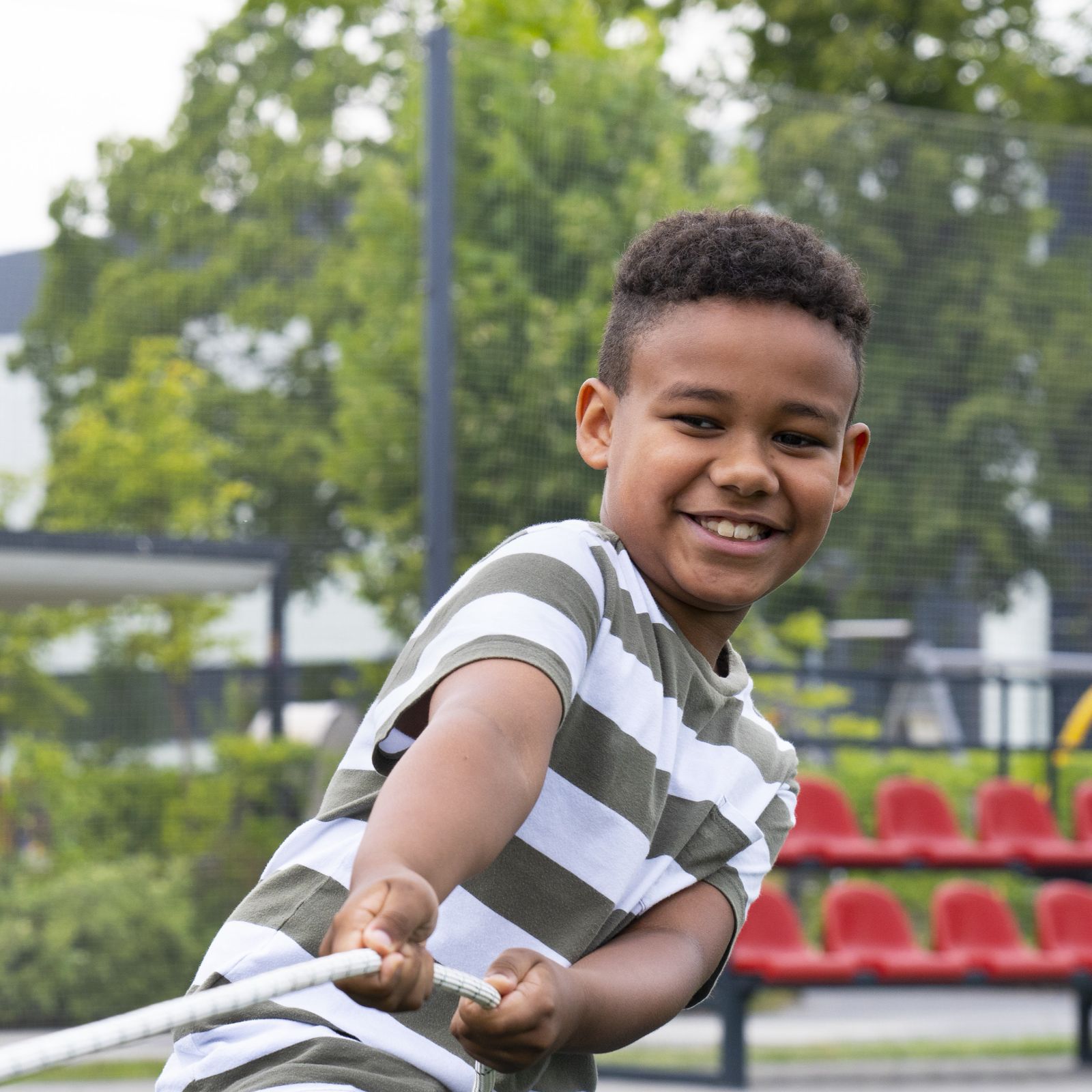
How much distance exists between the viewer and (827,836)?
6301 millimetres

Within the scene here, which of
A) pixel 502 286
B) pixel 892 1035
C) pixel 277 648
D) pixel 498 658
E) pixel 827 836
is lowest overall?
pixel 892 1035

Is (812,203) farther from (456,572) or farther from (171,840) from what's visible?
(171,840)

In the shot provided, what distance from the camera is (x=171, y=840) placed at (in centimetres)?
567

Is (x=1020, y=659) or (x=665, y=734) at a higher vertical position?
(x=665, y=734)

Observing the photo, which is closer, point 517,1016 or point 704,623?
point 517,1016

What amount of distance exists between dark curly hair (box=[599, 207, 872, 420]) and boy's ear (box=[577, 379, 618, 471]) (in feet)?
0.05

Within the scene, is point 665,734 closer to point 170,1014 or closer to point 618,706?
point 618,706

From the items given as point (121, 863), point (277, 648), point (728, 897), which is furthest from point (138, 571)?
point (728, 897)

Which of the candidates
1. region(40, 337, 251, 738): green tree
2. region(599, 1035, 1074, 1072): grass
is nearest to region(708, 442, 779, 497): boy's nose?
region(40, 337, 251, 738): green tree

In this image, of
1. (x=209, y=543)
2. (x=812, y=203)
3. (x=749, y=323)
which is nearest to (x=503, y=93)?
(x=812, y=203)

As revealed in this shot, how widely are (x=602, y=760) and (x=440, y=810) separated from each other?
0.32 m

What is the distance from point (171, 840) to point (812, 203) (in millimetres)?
3812

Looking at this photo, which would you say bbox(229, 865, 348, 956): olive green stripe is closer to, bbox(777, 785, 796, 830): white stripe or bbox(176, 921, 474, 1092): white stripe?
bbox(176, 921, 474, 1092): white stripe

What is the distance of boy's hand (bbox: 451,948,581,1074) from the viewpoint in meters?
0.96
